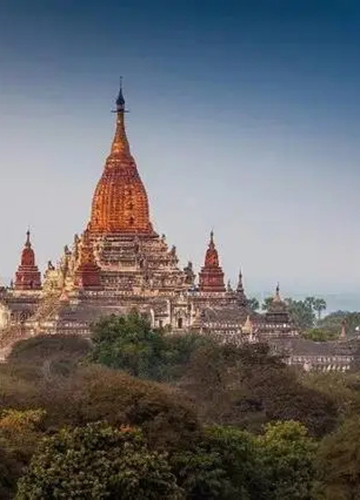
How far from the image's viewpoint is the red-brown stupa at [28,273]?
98688 millimetres

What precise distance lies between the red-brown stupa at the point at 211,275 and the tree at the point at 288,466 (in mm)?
50564

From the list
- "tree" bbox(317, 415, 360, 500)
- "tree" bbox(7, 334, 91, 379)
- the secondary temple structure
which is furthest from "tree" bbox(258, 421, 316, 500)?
the secondary temple structure

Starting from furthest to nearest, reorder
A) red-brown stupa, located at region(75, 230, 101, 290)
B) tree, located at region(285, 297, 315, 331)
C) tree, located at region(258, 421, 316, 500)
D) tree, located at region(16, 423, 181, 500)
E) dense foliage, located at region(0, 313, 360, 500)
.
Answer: tree, located at region(285, 297, 315, 331)
red-brown stupa, located at region(75, 230, 101, 290)
tree, located at region(258, 421, 316, 500)
dense foliage, located at region(0, 313, 360, 500)
tree, located at region(16, 423, 181, 500)

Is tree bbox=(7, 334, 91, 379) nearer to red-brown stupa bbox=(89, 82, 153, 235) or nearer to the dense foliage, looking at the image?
the dense foliage

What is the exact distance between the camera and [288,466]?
39.7 m

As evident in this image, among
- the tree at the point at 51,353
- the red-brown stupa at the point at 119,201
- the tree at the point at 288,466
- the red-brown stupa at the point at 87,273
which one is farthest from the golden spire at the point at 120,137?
the tree at the point at 288,466

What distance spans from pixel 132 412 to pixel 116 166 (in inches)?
2262

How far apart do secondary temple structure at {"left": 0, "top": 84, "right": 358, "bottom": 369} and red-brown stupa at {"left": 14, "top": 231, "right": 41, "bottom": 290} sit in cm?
5

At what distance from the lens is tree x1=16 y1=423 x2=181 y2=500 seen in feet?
109

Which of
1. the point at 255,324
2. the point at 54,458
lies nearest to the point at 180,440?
the point at 54,458

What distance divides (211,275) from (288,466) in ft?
174

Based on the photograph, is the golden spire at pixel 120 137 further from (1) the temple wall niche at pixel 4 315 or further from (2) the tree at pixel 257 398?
(2) the tree at pixel 257 398

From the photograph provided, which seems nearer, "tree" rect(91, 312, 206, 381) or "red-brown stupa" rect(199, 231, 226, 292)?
"tree" rect(91, 312, 206, 381)

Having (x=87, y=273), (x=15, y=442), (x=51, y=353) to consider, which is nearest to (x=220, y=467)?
(x=15, y=442)
